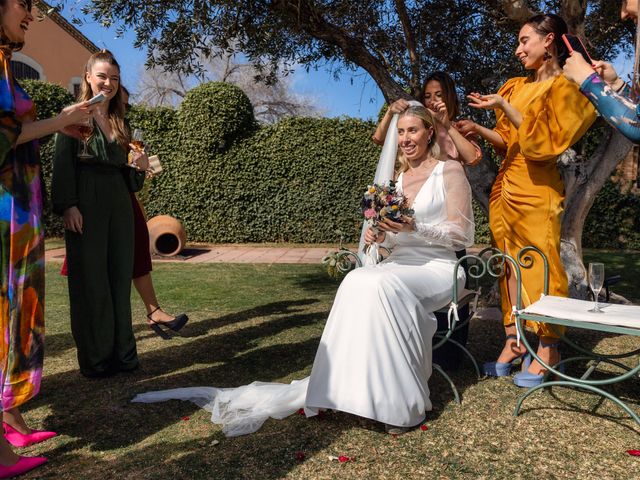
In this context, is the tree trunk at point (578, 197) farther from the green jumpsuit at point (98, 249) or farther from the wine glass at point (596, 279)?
the green jumpsuit at point (98, 249)

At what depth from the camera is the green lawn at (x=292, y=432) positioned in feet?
8.41

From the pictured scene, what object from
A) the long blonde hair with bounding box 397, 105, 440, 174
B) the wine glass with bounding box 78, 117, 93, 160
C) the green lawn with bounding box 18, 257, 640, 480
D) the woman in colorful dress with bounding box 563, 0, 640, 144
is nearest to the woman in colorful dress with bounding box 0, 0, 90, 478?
the green lawn with bounding box 18, 257, 640, 480

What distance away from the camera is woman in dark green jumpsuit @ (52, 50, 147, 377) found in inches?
140

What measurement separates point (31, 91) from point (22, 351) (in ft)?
36.0

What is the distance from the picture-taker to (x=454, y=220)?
338 centimetres

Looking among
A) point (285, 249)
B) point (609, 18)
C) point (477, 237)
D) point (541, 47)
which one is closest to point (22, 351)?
point (541, 47)

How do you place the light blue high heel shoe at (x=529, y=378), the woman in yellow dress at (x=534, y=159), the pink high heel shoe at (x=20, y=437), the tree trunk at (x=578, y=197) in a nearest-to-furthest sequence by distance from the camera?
the pink high heel shoe at (x=20, y=437) < the woman in yellow dress at (x=534, y=159) < the light blue high heel shoe at (x=529, y=378) < the tree trunk at (x=578, y=197)

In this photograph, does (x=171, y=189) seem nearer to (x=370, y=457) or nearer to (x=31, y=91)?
(x=31, y=91)

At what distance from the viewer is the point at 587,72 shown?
247cm

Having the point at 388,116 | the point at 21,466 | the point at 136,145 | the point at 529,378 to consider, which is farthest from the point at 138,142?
the point at 529,378

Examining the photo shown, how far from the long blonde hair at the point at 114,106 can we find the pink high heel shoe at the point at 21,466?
211cm

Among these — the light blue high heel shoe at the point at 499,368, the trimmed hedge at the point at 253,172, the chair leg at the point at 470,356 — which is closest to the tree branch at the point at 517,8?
the light blue high heel shoe at the point at 499,368

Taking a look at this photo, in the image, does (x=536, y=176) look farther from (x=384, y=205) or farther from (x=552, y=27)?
(x=384, y=205)

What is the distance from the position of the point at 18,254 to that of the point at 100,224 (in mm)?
1205
